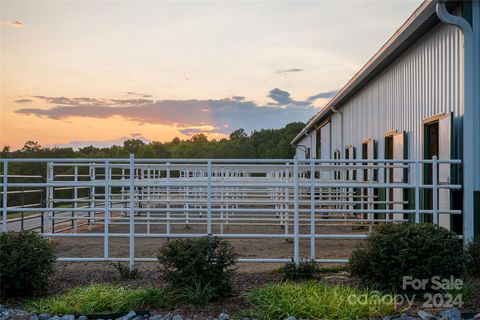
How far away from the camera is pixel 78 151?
33.4 meters

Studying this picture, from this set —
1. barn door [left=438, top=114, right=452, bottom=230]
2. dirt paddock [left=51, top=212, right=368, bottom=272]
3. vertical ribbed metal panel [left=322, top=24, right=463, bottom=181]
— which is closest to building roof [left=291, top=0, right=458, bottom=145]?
vertical ribbed metal panel [left=322, top=24, right=463, bottom=181]

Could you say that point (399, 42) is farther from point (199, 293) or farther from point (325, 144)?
point (325, 144)

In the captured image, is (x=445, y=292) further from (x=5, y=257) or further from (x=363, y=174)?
(x=363, y=174)

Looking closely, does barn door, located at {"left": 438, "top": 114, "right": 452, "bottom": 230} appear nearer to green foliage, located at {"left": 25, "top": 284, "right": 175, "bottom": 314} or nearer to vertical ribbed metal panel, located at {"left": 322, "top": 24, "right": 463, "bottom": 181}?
vertical ribbed metal panel, located at {"left": 322, "top": 24, "right": 463, "bottom": 181}

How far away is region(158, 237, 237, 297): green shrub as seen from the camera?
584 cm

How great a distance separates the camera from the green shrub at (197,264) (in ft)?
19.2

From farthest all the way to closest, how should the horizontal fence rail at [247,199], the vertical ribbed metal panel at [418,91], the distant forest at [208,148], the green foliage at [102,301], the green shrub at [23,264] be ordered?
the distant forest at [208,148], the vertical ribbed metal panel at [418,91], the horizontal fence rail at [247,199], the green shrub at [23,264], the green foliage at [102,301]

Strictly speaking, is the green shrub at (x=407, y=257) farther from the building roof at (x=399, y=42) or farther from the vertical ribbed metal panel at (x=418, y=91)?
the building roof at (x=399, y=42)

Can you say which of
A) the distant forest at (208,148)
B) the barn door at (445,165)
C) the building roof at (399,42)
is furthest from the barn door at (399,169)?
the distant forest at (208,148)

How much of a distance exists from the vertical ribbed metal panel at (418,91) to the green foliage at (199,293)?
14.9ft

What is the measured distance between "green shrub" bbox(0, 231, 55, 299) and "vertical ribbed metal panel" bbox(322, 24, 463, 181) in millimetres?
6117

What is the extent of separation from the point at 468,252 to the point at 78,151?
3002cm

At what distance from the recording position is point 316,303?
5.33m

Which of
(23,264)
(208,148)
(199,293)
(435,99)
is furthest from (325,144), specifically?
(208,148)
